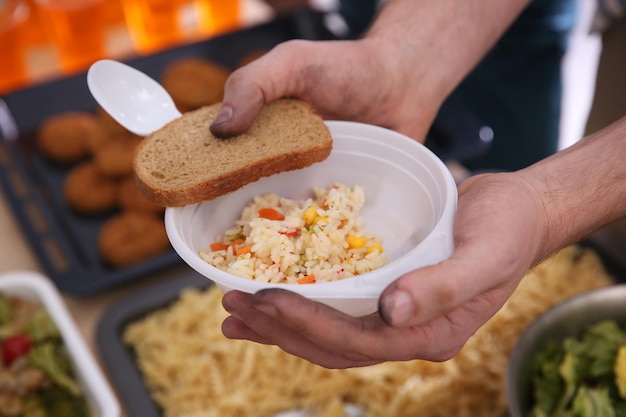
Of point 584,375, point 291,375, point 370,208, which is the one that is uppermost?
point 370,208

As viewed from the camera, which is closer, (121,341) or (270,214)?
(270,214)

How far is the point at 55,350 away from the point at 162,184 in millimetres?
765

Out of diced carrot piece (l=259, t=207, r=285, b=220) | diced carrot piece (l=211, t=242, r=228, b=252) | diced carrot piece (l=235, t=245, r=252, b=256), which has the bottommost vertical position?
diced carrot piece (l=211, t=242, r=228, b=252)

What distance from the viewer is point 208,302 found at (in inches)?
68.8

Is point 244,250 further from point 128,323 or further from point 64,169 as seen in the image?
point 64,169

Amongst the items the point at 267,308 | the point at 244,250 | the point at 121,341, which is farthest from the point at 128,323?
the point at 267,308

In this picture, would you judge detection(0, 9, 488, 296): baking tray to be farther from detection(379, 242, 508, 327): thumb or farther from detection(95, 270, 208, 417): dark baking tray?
detection(379, 242, 508, 327): thumb

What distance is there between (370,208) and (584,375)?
69 centimetres

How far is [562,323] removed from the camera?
150 cm

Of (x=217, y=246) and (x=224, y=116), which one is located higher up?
(x=224, y=116)

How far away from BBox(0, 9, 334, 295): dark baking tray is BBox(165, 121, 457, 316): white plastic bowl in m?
0.72

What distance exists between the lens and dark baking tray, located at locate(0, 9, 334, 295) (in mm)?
1787

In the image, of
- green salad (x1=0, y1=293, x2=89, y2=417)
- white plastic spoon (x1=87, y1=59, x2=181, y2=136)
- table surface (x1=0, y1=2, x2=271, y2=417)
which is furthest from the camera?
table surface (x1=0, y1=2, x2=271, y2=417)

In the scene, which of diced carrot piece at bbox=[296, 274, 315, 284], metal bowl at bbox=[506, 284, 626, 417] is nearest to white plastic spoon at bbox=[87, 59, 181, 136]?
diced carrot piece at bbox=[296, 274, 315, 284]
